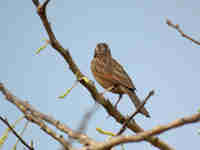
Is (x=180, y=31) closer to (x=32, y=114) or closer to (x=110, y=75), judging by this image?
(x=32, y=114)

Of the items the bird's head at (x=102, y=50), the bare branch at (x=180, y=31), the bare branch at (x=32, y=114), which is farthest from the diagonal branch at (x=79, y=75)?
the bird's head at (x=102, y=50)

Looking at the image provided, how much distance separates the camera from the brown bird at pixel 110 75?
4.17 metres

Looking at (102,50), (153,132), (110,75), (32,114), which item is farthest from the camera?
(102,50)

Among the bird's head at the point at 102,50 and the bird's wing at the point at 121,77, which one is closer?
the bird's wing at the point at 121,77

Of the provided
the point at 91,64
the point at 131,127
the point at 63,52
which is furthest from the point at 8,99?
the point at 91,64

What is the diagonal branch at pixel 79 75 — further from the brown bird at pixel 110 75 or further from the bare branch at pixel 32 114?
the brown bird at pixel 110 75

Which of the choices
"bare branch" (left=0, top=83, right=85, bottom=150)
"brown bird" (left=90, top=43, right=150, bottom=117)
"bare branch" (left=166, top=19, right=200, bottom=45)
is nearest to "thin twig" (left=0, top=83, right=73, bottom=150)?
"bare branch" (left=0, top=83, right=85, bottom=150)

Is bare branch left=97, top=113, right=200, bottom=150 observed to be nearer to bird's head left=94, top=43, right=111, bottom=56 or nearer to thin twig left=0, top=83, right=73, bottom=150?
thin twig left=0, top=83, right=73, bottom=150

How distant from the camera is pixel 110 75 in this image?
174 inches

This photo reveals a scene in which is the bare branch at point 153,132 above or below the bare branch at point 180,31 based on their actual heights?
below

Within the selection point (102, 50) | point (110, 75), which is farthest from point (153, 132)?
point (102, 50)

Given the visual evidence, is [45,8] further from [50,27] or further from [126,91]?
[126,91]

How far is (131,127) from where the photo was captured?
5.60 ft

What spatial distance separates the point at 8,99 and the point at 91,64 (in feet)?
10.9
